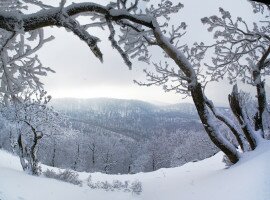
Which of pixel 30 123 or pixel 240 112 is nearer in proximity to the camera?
pixel 240 112

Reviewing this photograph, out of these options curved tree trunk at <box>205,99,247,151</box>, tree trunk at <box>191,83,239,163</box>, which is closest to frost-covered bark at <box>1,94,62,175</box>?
tree trunk at <box>191,83,239,163</box>

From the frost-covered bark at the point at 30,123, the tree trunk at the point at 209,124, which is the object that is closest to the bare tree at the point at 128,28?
the tree trunk at the point at 209,124

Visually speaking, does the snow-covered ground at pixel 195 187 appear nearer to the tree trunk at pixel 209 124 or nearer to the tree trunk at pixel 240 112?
the tree trunk at pixel 209 124

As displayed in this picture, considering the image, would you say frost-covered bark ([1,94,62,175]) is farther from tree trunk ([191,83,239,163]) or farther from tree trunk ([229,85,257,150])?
tree trunk ([229,85,257,150])

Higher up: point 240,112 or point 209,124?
point 240,112

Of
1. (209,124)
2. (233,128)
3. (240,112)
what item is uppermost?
(240,112)

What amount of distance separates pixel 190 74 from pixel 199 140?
5412 cm

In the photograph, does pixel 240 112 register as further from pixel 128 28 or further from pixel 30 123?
pixel 30 123

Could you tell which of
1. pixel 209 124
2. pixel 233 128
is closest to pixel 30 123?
pixel 233 128

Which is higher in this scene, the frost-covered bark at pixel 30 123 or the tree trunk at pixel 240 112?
the tree trunk at pixel 240 112

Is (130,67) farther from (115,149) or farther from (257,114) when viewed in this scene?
(115,149)

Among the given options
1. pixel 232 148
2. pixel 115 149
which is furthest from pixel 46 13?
pixel 115 149

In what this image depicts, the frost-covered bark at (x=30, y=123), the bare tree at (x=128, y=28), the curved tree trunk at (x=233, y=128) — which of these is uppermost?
the bare tree at (x=128, y=28)

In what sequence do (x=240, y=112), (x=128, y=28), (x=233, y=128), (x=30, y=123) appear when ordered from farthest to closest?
1. (x=30, y=123)
2. (x=233, y=128)
3. (x=240, y=112)
4. (x=128, y=28)
